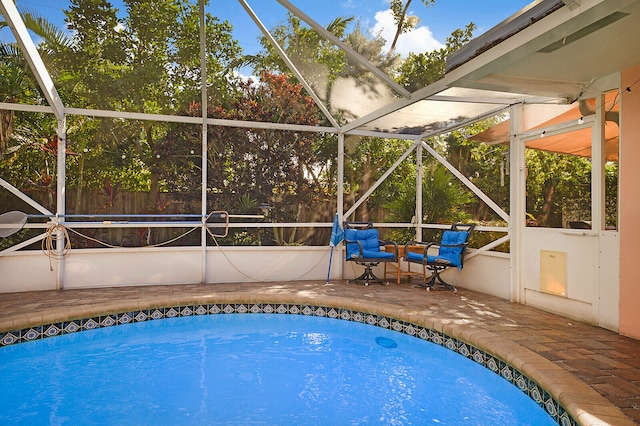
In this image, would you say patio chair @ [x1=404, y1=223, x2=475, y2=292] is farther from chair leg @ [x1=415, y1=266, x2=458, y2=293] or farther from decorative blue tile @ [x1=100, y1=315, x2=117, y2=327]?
decorative blue tile @ [x1=100, y1=315, x2=117, y2=327]

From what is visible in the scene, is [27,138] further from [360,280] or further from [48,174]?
[360,280]

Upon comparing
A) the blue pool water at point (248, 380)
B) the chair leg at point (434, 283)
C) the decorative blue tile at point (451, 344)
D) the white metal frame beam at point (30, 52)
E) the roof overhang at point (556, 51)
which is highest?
the white metal frame beam at point (30, 52)

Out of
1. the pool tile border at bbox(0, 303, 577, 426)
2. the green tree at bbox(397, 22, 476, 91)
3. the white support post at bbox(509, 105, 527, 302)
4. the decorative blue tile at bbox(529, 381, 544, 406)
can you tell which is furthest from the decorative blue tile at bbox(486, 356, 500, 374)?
the green tree at bbox(397, 22, 476, 91)

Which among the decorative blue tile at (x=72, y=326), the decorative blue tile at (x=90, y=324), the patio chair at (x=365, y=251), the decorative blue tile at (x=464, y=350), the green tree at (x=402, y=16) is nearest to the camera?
the decorative blue tile at (x=464, y=350)

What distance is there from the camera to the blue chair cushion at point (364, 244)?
690 centimetres

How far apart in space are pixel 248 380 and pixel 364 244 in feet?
12.9

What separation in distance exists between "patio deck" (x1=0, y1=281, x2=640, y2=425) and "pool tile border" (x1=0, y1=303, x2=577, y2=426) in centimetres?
6

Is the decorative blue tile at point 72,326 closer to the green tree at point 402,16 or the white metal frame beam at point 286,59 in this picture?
the white metal frame beam at point 286,59

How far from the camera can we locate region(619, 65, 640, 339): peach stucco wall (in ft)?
13.1

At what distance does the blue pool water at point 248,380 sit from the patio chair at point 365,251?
6.12ft

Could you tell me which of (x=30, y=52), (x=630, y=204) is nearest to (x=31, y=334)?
(x=30, y=52)

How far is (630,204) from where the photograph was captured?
408cm

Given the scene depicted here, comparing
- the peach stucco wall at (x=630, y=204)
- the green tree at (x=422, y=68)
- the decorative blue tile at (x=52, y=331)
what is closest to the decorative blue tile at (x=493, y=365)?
the peach stucco wall at (x=630, y=204)

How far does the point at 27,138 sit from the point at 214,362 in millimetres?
4880
